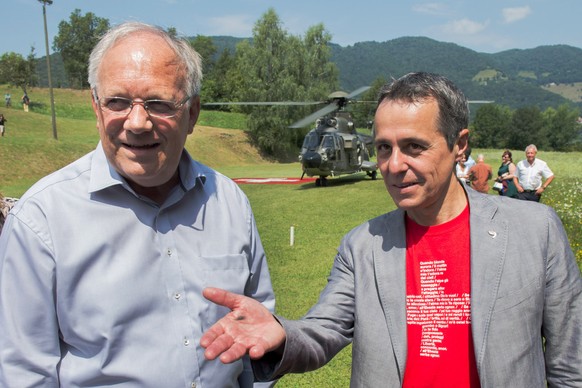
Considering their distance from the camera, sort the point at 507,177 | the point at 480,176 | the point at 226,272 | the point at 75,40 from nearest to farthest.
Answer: the point at 226,272, the point at 507,177, the point at 480,176, the point at 75,40

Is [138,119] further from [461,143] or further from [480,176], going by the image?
[480,176]

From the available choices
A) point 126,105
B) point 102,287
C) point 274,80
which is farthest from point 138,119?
→ point 274,80

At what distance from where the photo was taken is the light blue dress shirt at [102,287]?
6.72ft

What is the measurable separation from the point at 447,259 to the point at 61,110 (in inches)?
2338

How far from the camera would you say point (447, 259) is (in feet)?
7.25

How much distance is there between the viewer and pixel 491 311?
205 cm

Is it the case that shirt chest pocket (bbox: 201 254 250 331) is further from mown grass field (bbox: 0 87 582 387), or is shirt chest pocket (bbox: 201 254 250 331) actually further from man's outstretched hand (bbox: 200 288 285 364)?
mown grass field (bbox: 0 87 582 387)

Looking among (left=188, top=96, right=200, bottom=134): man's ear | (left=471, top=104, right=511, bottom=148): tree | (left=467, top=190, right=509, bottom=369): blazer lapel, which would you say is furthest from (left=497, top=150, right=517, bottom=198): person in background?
(left=471, top=104, right=511, bottom=148): tree

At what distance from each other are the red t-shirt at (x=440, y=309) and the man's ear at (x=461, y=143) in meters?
0.29

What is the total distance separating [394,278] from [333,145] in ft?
73.1

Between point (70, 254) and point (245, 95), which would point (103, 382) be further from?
point (245, 95)

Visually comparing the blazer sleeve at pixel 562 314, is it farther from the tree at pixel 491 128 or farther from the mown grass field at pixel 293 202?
the tree at pixel 491 128

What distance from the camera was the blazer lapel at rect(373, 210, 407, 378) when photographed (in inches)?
83.8

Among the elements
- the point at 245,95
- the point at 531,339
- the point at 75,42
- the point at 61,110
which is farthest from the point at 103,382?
the point at 75,42
